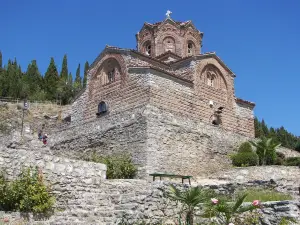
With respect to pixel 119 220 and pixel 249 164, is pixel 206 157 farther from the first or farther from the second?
pixel 119 220

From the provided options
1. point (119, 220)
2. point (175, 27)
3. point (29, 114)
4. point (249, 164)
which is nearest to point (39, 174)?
point (119, 220)

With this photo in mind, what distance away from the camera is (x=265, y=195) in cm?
1193

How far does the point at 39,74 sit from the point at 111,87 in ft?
114

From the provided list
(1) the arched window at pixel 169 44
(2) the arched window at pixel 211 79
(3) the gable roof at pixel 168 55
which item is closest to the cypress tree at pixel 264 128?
(1) the arched window at pixel 169 44

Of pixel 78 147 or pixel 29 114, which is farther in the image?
pixel 29 114

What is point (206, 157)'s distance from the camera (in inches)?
805

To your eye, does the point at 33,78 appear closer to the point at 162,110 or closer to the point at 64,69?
the point at 64,69

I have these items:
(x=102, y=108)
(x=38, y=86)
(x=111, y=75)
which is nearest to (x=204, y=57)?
(x=111, y=75)

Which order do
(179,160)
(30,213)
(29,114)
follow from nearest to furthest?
(30,213) → (179,160) → (29,114)

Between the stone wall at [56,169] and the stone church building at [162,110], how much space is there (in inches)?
235

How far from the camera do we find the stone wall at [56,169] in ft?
35.2

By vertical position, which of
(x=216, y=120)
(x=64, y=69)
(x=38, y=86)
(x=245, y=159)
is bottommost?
(x=245, y=159)

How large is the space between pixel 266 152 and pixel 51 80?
34918mm

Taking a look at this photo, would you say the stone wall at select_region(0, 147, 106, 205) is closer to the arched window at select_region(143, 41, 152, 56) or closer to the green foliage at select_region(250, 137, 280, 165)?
the green foliage at select_region(250, 137, 280, 165)
